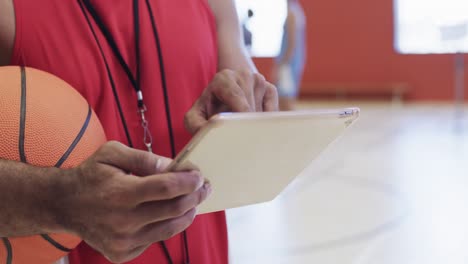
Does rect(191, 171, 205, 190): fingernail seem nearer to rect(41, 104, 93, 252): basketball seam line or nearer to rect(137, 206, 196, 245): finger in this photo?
rect(137, 206, 196, 245): finger

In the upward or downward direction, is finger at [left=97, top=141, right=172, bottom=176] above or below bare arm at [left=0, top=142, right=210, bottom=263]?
above

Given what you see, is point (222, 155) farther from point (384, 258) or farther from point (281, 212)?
point (281, 212)

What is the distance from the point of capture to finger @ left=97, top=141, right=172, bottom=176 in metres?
0.56

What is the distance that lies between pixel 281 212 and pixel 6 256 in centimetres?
277

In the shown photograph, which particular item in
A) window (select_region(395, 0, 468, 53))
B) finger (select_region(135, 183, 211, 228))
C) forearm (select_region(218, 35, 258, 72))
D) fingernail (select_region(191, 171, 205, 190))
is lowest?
window (select_region(395, 0, 468, 53))

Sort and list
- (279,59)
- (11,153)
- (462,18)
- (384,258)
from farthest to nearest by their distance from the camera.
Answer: (462,18)
(279,59)
(384,258)
(11,153)

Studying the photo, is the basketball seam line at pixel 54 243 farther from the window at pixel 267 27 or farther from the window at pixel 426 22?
the window at pixel 267 27

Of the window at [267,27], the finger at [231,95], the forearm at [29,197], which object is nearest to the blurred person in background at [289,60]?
Result: the window at [267,27]

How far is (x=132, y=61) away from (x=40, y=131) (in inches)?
8.4

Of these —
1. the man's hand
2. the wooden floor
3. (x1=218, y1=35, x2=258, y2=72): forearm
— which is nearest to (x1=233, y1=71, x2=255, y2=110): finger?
the man's hand

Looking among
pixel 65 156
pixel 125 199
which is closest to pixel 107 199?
pixel 125 199

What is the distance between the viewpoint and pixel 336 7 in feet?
26.9

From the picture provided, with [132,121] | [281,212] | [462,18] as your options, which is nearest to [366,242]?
[281,212]

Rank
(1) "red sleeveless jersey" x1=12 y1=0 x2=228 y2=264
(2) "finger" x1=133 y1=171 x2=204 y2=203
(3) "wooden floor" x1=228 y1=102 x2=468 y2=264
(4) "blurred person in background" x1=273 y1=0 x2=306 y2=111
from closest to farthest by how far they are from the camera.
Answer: (2) "finger" x1=133 y1=171 x2=204 y2=203 → (1) "red sleeveless jersey" x1=12 y1=0 x2=228 y2=264 → (3) "wooden floor" x1=228 y1=102 x2=468 y2=264 → (4) "blurred person in background" x1=273 y1=0 x2=306 y2=111
